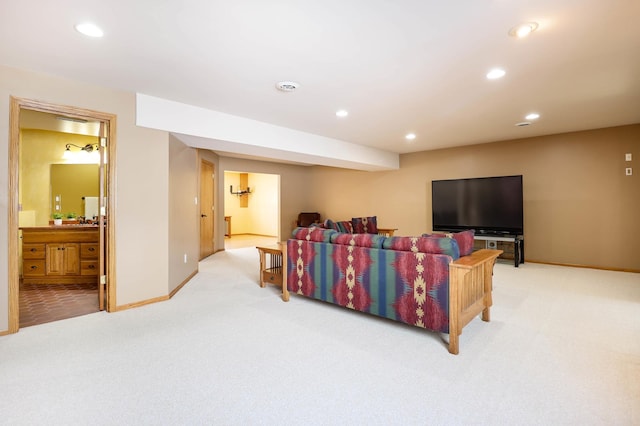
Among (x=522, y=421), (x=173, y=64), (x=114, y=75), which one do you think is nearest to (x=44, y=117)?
(x=114, y=75)

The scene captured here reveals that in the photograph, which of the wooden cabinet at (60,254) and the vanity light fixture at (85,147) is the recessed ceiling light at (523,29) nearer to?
the wooden cabinet at (60,254)

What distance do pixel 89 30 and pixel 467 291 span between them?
3.44 m

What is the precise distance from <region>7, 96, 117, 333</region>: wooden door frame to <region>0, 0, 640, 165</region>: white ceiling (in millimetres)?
317

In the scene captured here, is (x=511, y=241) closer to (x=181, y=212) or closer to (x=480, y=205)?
(x=480, y=205)

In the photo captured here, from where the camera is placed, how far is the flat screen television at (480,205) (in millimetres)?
5707

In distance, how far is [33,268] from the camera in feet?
14.6

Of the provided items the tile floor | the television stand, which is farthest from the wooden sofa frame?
the tile floor

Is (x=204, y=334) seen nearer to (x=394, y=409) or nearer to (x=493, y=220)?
(x=394, y=409)

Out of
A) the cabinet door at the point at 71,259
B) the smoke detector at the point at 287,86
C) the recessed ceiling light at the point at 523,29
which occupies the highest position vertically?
the smoke detector at the point at 287,86

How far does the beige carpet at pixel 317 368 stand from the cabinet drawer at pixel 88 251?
165cm

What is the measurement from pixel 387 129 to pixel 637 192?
159 inches

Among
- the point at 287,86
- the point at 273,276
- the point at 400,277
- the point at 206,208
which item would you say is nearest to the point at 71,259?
the point at 206,208

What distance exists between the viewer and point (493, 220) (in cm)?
595

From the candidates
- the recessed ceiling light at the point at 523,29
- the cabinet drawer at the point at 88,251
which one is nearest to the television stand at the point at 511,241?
the recessed ceiling light at the point at 523,29
